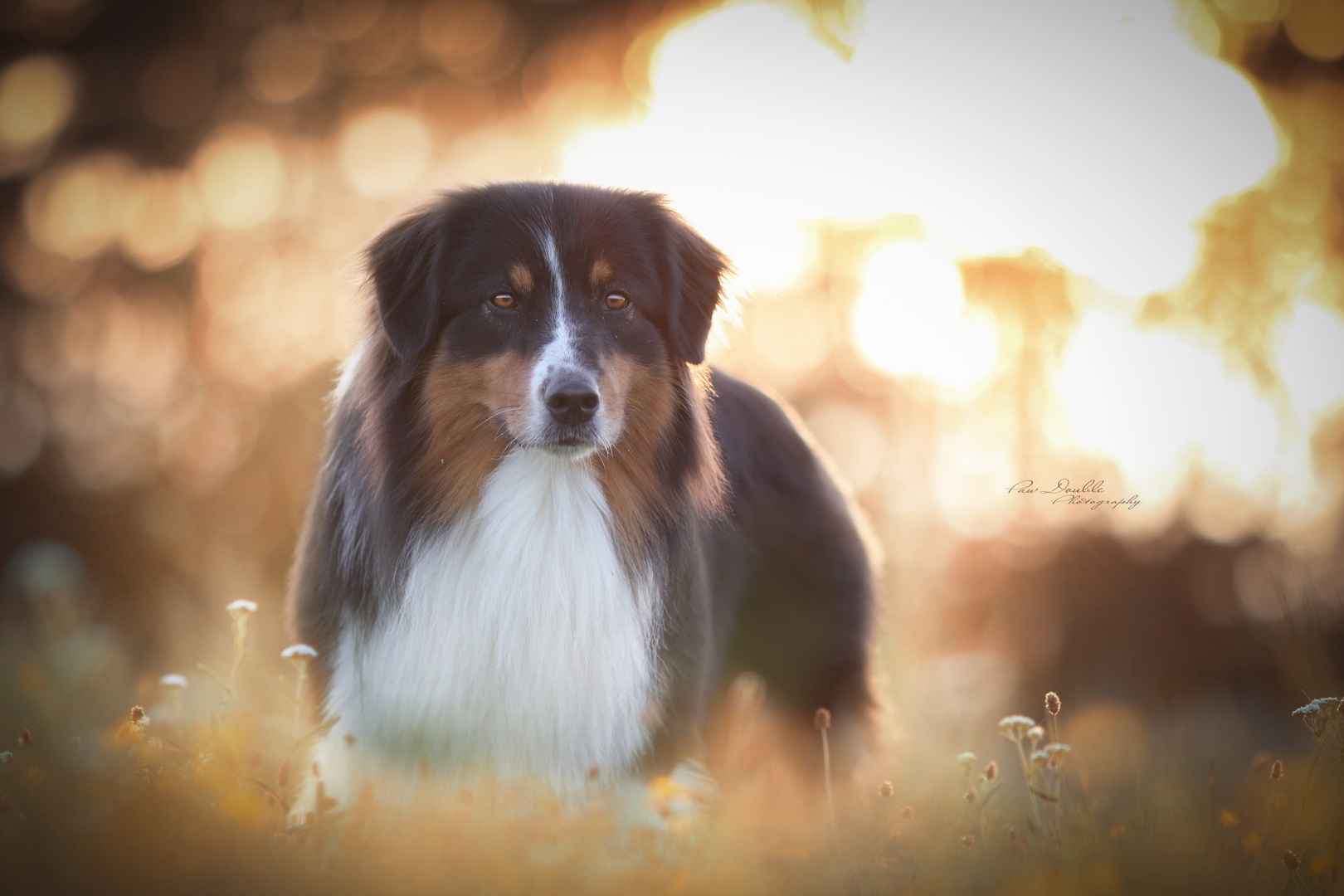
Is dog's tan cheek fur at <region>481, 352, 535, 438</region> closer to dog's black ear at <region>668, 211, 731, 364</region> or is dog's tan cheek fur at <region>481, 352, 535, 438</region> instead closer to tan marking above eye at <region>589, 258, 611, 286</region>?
tan marking above eye at <region>589, 258, 611, 286</region>

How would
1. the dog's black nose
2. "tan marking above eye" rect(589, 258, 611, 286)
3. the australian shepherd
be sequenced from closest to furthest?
the dog's black nose < the australian shepherd < "tan marking above eye" rect(589, 258, 611, 286)

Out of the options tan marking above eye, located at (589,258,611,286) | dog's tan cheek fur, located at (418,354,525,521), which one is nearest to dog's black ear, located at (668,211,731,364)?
tan marking above eye, located at (589,258,611,286)

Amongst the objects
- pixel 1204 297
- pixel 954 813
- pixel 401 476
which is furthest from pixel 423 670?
pixel 1204 297

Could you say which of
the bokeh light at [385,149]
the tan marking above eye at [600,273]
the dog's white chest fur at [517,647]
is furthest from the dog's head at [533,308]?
the bokeh light at [385,149]

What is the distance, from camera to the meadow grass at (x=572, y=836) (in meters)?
2.06

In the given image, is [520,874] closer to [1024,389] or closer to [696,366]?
[696,366]

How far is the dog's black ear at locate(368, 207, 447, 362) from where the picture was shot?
3.38m

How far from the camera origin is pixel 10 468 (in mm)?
6352

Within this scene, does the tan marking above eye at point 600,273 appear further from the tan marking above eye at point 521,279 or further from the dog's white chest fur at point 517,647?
the dog's white chest fur at point 517,647

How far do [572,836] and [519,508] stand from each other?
1304 mm

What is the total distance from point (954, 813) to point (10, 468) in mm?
6587

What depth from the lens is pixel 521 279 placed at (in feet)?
11.0

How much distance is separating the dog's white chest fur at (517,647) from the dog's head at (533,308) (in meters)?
0.30

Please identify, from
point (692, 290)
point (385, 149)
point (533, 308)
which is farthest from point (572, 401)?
point (385, 149)
